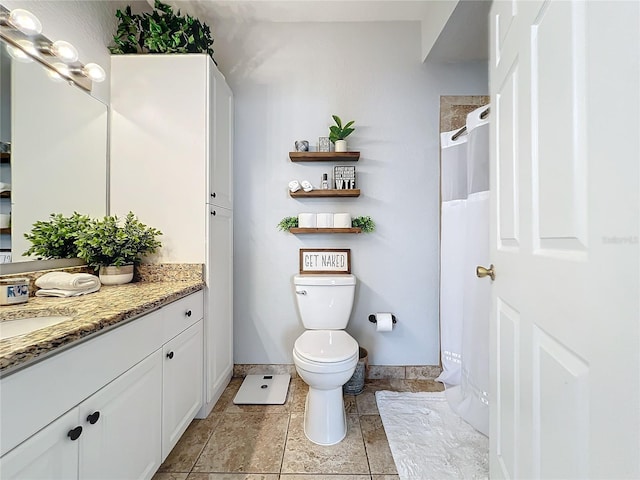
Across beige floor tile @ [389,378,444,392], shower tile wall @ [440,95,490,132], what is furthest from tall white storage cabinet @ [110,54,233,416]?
shower tile wall @ [440,95,490,132]

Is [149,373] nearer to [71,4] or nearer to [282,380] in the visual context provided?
[282,380]

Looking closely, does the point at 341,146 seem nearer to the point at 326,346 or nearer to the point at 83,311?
the point at 326,346

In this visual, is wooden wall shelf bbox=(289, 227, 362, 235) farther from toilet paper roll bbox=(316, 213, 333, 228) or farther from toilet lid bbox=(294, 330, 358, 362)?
toilet lid bbox=(294, 330, 358, 362)

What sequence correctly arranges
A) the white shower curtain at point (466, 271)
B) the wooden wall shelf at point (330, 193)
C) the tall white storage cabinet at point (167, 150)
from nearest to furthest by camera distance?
the white shower curtain at point (466, 271), the tall white storage cabinet at point (167, 150), the wooden wall shelf at point (330, 193)

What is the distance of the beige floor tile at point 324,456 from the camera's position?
4.13 feet

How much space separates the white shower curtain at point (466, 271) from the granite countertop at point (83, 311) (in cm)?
152

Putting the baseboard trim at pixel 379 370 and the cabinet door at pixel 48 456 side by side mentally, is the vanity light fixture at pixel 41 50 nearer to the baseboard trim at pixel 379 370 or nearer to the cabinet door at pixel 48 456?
the cabinet door at pixel 48 456

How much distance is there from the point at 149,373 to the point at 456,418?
63.0 inches

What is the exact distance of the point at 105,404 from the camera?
0.86 metres

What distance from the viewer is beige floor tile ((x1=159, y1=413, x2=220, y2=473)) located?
128 cm

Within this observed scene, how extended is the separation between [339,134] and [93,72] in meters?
1.38

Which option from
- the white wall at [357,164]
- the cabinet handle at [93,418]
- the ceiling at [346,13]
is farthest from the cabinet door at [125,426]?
the ceiling at [346,13]

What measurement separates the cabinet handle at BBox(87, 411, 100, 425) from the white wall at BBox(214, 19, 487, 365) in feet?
4.06

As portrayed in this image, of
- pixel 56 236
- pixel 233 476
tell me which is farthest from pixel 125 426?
pixel 56 236
